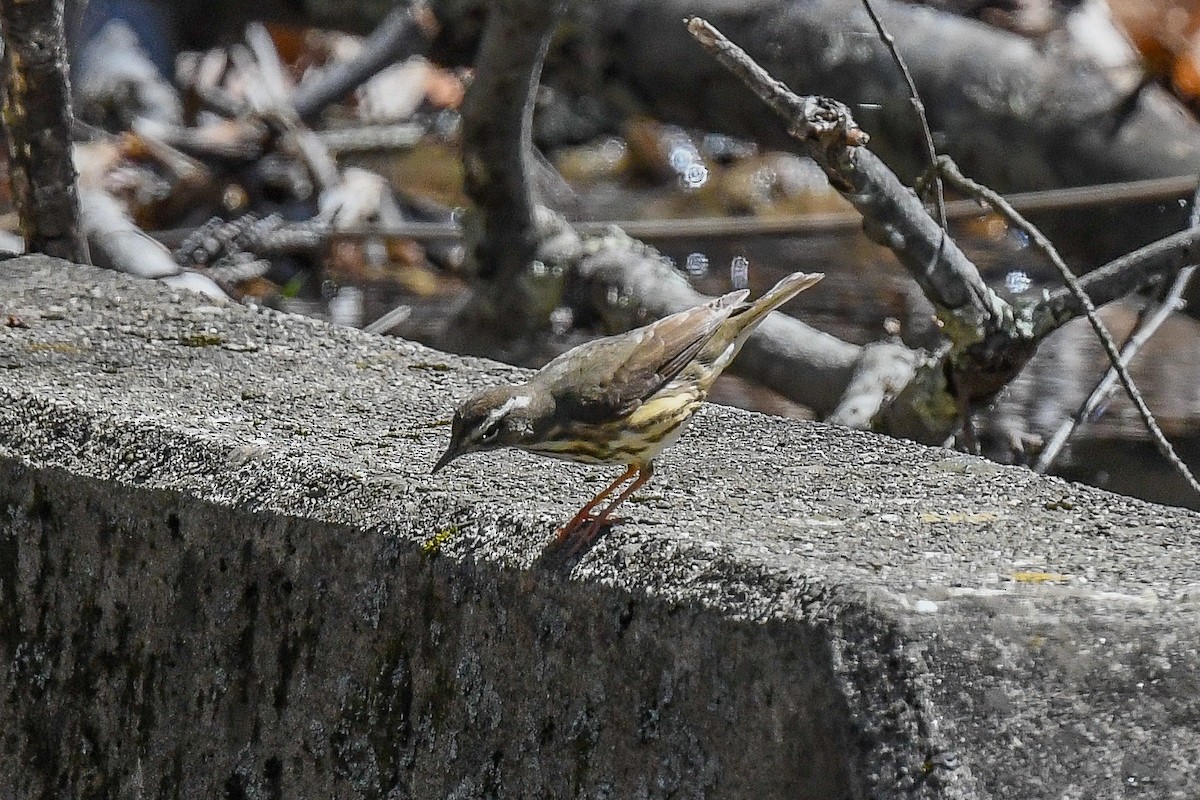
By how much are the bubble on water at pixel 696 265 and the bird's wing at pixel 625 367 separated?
17.9 ft

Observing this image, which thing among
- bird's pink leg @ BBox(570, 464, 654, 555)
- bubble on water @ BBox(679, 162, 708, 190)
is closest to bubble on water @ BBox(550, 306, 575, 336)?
bird's pink leg @ BBox(570, 464, 654, 555)

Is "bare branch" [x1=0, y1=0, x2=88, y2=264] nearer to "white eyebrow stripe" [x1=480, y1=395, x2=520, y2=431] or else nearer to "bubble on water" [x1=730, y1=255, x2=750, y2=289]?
"white eyebrow stripe" [x1=480, y1=395, x2=520, y2=431]

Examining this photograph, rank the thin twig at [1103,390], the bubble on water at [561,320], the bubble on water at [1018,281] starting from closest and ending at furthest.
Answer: the thin twig at [1103,390] < the bubble on water at [561,320] < the bubble on water at [1018,281]

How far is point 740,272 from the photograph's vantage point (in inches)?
335

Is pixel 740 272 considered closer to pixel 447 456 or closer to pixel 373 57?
Answer: pixel 373 57

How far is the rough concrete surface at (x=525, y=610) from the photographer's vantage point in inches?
76.9

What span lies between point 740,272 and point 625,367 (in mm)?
5656

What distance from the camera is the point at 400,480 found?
2531 millimetres

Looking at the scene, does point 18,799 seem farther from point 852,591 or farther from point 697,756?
point 852,591

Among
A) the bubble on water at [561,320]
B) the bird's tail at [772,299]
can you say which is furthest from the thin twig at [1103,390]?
the bubble on water at [561,320]

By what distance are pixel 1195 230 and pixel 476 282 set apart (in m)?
2.68

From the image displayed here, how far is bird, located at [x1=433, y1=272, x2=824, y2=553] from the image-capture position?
8.66ft

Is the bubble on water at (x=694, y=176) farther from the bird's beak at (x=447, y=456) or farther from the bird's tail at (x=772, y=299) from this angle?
the bird's beak at (x=447, y=456)

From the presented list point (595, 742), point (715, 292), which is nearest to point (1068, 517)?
point (595, 742)
